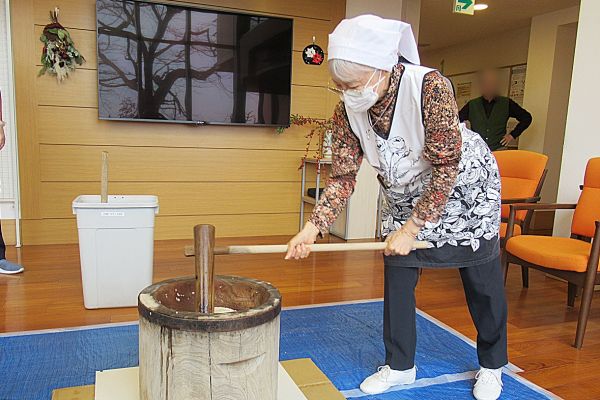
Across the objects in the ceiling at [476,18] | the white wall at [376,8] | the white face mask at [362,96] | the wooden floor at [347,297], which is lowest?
the wooden floor at [347,297]

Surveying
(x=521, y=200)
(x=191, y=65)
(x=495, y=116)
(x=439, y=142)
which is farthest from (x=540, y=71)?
(x=439, y=142)

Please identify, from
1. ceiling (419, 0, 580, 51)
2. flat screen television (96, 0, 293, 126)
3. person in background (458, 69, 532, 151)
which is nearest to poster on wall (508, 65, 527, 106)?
ceiling (419, 0, 580, 51)

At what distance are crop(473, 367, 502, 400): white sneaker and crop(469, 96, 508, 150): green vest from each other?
130 inches

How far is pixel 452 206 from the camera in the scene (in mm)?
1557

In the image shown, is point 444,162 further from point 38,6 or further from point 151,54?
point 38,6

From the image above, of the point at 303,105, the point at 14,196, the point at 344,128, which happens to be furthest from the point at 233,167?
the point at 344,128

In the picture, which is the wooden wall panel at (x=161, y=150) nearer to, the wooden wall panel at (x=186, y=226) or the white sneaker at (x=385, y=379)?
the wooden wall panel at (x=186, y=226)

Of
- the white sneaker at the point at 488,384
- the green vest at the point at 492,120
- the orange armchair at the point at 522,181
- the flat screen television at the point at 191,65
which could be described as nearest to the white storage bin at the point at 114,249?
the flat screen television at the point at 191,65

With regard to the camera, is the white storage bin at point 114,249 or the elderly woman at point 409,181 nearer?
the elderly woman at point 409,181

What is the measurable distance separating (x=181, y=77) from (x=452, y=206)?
270 cm

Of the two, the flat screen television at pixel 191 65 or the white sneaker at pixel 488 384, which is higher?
the flat screen television at pixel 191 65

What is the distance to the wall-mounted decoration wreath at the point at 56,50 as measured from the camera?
332 centimetres

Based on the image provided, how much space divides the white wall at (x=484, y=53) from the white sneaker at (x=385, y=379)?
4956 millimetres

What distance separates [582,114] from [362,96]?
234cm
